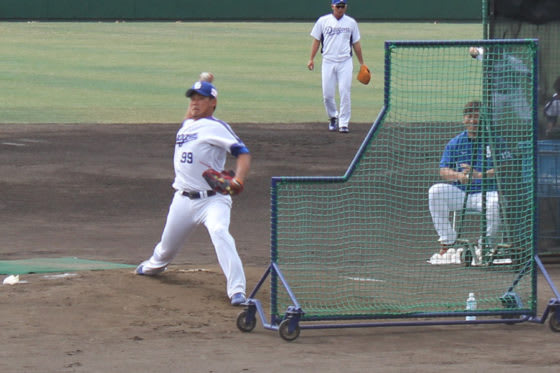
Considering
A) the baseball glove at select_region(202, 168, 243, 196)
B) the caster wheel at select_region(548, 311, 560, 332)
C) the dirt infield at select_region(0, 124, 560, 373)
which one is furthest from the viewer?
the baseball glove at select_region(202, 168, 243, 196)

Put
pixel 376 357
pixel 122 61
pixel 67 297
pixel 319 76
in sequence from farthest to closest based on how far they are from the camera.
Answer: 1. pixel 122 61
2. pixel 319 76
3. pixel 67 297
4. pixel 376 357

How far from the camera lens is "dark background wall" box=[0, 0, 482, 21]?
103ft

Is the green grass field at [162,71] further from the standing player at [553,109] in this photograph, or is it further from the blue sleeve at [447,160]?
the blue sleeve at [447,160]

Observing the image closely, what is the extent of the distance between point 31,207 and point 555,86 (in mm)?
6422

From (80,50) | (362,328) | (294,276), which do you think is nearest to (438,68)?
(294,276)

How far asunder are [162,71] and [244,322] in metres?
21.8

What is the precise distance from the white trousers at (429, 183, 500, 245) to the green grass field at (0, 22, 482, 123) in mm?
11099

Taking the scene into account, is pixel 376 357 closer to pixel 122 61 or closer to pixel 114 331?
pixel 114 331

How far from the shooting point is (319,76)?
29047mm

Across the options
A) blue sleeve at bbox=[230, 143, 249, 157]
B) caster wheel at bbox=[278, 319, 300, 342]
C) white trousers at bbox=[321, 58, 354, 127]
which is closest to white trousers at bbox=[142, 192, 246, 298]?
blue sleeve at bbox=[230, 143, 249, 157]

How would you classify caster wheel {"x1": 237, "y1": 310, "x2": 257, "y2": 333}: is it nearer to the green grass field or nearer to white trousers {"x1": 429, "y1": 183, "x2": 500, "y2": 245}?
white trousers {"x1": 429, "y1": 183, "x2": 500, "y2": 245}

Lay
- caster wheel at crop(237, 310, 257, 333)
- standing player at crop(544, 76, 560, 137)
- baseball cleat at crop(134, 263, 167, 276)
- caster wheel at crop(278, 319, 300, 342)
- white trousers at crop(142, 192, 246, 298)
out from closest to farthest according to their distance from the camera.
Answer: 1. caster wheel at crop(278, 319, 300, 342)
2. caster wheel at crop(237, 310, 257, 333)
3. white trousers at crop(142, 192, 246, 298)
4. baseball cleat at crop(134, 263, 167, 276)
5. standing player at crop(544, 76, 560, 137)

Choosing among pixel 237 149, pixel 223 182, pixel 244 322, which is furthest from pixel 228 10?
pixel 244 322

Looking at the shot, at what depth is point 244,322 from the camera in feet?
26.1
